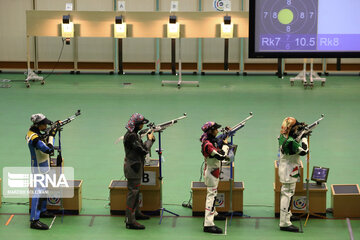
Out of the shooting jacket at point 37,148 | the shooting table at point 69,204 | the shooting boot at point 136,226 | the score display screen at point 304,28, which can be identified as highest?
the score display screen at point 304,28

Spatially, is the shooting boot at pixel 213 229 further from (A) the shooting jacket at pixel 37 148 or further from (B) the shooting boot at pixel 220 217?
(A) the shooting jacket at pixel 37 148

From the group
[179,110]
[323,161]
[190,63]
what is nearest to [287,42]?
[323,161]

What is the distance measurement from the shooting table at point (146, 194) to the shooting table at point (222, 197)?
57cm

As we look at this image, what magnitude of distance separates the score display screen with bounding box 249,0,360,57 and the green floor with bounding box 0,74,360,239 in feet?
8.48

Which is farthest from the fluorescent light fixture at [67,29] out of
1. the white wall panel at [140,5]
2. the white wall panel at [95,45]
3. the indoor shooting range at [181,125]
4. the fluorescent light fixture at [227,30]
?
the fluorescent light fixture at [227,30]

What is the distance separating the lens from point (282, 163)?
8.59 m

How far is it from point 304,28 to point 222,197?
2.80 m

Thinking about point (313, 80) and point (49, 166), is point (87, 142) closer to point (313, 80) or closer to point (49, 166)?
point (49, 166)

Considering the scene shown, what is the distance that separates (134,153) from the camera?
28.0 ft

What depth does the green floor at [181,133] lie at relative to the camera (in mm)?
8891

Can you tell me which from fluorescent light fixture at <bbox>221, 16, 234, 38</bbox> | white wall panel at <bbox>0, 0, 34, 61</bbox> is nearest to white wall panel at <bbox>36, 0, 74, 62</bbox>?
white wall panel at <bbox>0, 0, 34, 61</bbox>

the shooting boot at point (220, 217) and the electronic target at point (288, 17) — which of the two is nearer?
the electronic target at point (288, 17)

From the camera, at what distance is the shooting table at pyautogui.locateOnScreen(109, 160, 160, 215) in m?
9.22

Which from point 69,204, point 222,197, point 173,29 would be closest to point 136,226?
point 69,204
